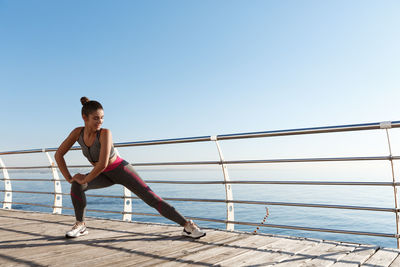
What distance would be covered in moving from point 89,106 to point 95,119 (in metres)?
0.13

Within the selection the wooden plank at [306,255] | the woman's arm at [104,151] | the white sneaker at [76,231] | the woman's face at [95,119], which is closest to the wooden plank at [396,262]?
the wooden plank at [306,255]

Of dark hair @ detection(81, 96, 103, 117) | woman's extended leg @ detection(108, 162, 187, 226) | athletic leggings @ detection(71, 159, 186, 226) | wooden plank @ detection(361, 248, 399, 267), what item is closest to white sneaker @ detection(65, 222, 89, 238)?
athletic leggings @ detection(71, 159, 186, 226)

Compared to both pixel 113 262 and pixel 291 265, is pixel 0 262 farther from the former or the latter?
pixel 291 265

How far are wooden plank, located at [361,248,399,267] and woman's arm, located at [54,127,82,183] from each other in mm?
2569

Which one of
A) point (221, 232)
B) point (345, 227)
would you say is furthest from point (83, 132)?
point (345, 227)

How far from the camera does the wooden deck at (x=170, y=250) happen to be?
2359 mm

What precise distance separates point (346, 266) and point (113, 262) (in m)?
1.58

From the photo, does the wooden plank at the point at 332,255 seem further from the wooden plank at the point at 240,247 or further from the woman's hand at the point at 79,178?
the woman's hand at the point at 79,178

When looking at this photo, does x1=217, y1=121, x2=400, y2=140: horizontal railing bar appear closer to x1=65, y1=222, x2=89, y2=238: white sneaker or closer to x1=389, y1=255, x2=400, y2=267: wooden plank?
x1=389, y1=255, x2=400, y2=267: wooden plank

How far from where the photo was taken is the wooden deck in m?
2.36

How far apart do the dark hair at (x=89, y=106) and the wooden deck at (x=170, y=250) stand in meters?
1.16

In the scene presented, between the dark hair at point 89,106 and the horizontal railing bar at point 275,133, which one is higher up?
the dark hair at point 89,106

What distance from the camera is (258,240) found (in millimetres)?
3012

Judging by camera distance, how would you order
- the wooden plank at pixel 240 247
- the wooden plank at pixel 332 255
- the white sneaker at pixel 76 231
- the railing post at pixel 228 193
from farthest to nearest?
the railing post at pixel 228 193
the white sneaker at pixel 76 231
the wooden plank at pixel 240 247
the wooden plank at pixel 332 255
